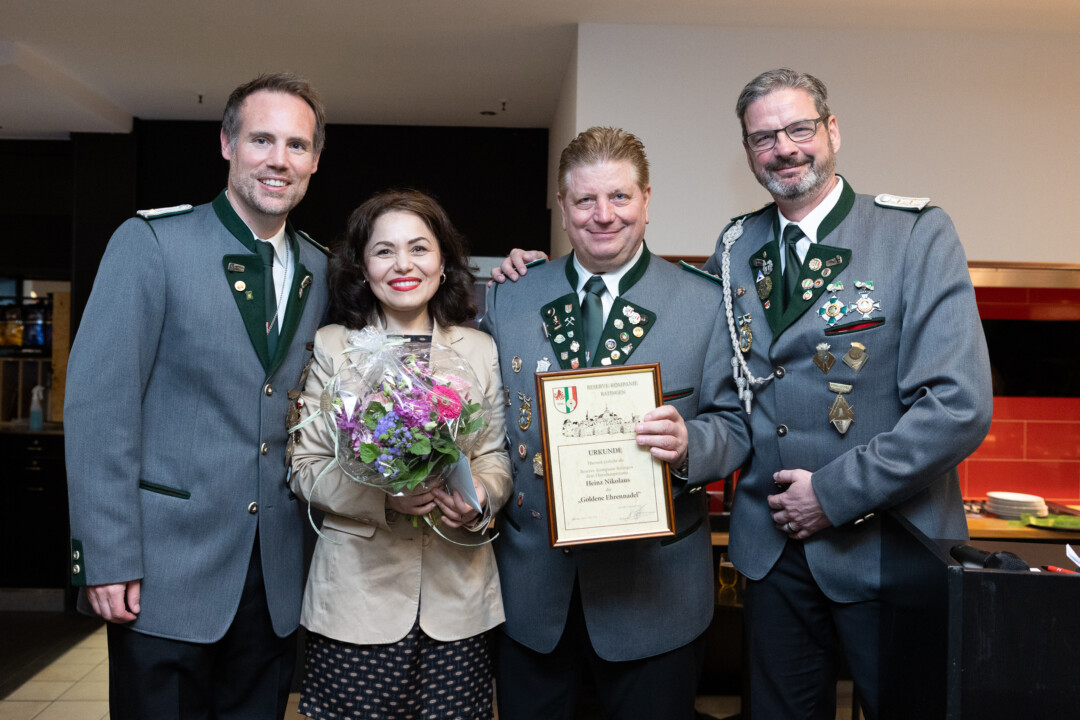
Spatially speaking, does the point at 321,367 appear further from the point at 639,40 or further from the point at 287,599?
the point at 639,40

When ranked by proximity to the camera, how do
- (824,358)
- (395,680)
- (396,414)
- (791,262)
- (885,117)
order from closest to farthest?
(396,414) < (395,680) < (824,358) < (791,262) < (885,117)

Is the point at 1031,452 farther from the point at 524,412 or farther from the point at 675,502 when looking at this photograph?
the point at 524,412

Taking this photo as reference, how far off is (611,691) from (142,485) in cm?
116

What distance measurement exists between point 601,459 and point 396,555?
524 millimetres

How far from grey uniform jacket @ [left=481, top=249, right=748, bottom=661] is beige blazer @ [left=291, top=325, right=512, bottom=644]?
3.0 inches

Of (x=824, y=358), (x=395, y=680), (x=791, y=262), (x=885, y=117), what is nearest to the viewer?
(x=395, y=680)

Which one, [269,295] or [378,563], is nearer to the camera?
[378,563]

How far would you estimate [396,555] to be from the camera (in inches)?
76.7

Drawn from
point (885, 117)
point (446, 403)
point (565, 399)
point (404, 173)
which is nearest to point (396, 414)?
point (446, 403)

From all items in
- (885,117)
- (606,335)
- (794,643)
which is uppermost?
(885,117)

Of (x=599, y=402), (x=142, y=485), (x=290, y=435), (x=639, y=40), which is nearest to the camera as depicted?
(x=599, y=402)

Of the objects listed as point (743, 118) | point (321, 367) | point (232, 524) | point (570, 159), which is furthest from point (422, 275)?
point (743, 118)

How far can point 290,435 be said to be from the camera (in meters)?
2.05

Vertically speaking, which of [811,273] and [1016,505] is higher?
[811,273]
